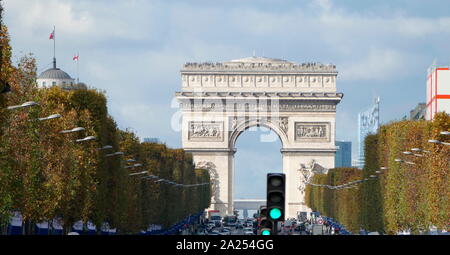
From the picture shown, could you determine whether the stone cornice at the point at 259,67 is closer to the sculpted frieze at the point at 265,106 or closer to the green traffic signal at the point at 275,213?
the sculpted frieze at the point at 265,106

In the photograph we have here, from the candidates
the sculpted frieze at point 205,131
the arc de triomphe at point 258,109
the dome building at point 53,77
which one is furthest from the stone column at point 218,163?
the dome building at point 53,77

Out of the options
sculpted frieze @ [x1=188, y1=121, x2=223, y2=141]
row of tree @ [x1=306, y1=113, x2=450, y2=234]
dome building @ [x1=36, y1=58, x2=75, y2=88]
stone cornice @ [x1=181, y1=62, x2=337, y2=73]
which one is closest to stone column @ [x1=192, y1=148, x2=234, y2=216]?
sculpted frieze @ [x1=188, y1=121, x2=223, y2=141]

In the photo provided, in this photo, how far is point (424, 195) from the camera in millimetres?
56344

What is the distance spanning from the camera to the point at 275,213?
17906 mm

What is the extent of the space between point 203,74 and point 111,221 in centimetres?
6474

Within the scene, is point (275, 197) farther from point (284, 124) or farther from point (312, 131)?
point (284, 124)

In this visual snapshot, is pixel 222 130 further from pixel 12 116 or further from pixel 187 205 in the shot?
pixel 12 116

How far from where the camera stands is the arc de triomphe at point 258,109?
402 feet

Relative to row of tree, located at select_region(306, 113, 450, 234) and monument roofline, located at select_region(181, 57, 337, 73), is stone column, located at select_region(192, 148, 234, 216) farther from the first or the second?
row of tree, located at select_region(306, 113, 450, 234)

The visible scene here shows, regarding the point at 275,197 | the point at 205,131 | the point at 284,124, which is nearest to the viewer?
the point at 275,197

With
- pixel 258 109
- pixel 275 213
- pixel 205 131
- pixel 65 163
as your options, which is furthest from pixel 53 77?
pixel 275 213

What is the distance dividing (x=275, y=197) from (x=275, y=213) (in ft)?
0.89

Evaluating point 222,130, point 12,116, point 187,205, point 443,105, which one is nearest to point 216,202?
point 222,130

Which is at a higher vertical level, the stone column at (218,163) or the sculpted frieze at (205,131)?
the sculpted frieze at (205,131)
